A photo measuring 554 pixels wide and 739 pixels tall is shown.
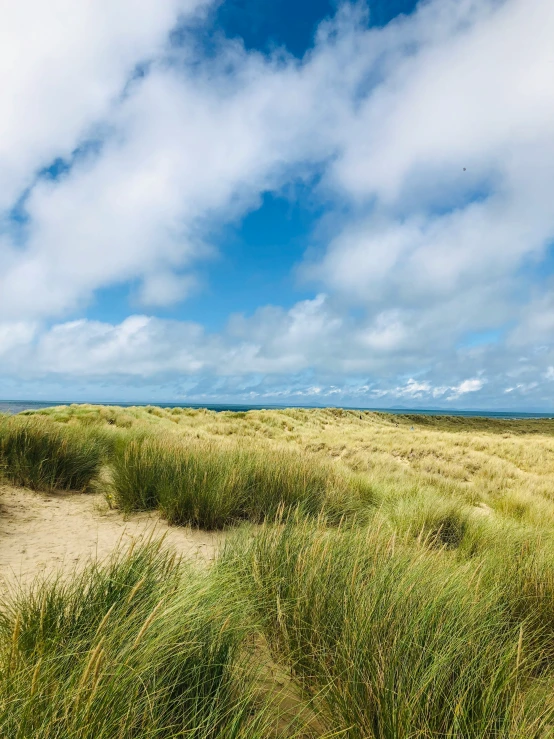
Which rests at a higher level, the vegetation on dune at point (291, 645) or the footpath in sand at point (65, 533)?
the vegetation on dune at point (291, 645)

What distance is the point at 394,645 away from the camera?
1926 millimetres

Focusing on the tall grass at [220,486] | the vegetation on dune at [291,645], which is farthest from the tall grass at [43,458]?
the vegetation on dune at [291,645]

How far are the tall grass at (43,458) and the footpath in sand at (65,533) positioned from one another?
0.32m

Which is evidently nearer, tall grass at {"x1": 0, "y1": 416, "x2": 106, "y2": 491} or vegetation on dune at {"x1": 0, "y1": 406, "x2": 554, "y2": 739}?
vegetation on dune at {"x1": 0, "y1": 406, "x2": 554, "y2": 739}

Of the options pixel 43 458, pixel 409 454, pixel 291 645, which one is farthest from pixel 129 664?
pixel 409 454

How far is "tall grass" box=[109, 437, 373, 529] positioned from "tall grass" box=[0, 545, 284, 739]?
8.91ft

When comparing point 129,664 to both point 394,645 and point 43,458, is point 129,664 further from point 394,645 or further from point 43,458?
point 43,458

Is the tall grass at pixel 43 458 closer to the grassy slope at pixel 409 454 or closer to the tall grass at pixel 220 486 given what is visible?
the tall grass at pixel 220 486

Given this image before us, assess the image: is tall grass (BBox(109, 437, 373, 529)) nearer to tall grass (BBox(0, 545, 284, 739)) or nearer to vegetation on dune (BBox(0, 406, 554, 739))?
vegetation on dune (BBox(0, 406, 554, 739))

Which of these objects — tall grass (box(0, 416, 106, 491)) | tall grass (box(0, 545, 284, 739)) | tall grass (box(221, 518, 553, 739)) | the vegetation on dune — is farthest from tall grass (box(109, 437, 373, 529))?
tall grass (box(0, 545, 284, 739))

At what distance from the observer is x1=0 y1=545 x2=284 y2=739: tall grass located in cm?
133

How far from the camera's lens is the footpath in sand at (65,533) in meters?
3.71

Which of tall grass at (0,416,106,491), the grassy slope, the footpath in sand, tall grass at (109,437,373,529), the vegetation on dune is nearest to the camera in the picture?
the vegetation on dune

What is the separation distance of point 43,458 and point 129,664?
6.01 metres
